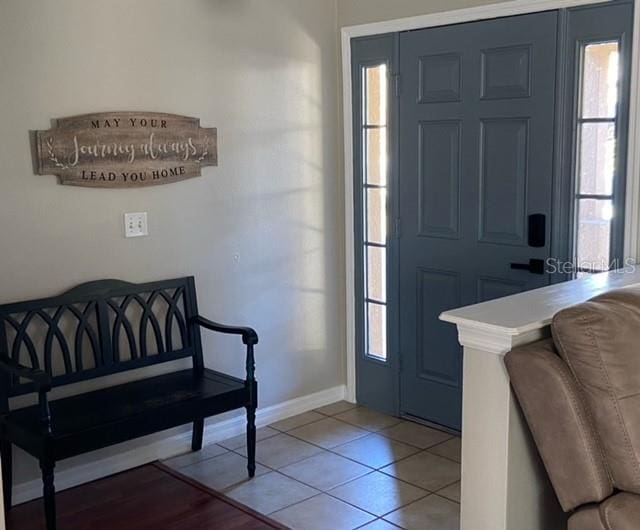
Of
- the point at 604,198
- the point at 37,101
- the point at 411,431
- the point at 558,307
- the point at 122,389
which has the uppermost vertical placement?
the point at 37,101

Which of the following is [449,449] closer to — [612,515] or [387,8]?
[612,515]

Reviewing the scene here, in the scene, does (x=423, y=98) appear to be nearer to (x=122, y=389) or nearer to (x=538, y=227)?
(x=538, y=227)

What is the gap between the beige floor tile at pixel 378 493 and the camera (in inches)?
129

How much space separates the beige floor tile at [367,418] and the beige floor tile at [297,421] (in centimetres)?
12

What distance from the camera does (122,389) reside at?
135 inches

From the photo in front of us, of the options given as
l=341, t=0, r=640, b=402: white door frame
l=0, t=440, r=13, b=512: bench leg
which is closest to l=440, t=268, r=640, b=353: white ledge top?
l=341, t=0, r=640, b=402: white door frame

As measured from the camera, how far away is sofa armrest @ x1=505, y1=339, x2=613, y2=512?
2.23 meters

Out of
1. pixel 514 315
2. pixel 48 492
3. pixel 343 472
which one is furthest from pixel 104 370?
pixel 514 315

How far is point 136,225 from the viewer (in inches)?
139

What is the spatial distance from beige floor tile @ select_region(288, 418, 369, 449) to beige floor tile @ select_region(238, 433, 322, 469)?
0.06 meters

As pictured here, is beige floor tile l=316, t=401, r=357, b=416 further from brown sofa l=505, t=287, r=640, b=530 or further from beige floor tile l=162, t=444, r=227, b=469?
brown sofa l=505, t=287, r=640, b=530

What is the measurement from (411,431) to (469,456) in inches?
62.8

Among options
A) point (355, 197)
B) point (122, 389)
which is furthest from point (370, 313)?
point (122, 389)

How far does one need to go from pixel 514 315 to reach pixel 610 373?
0.35 metres
